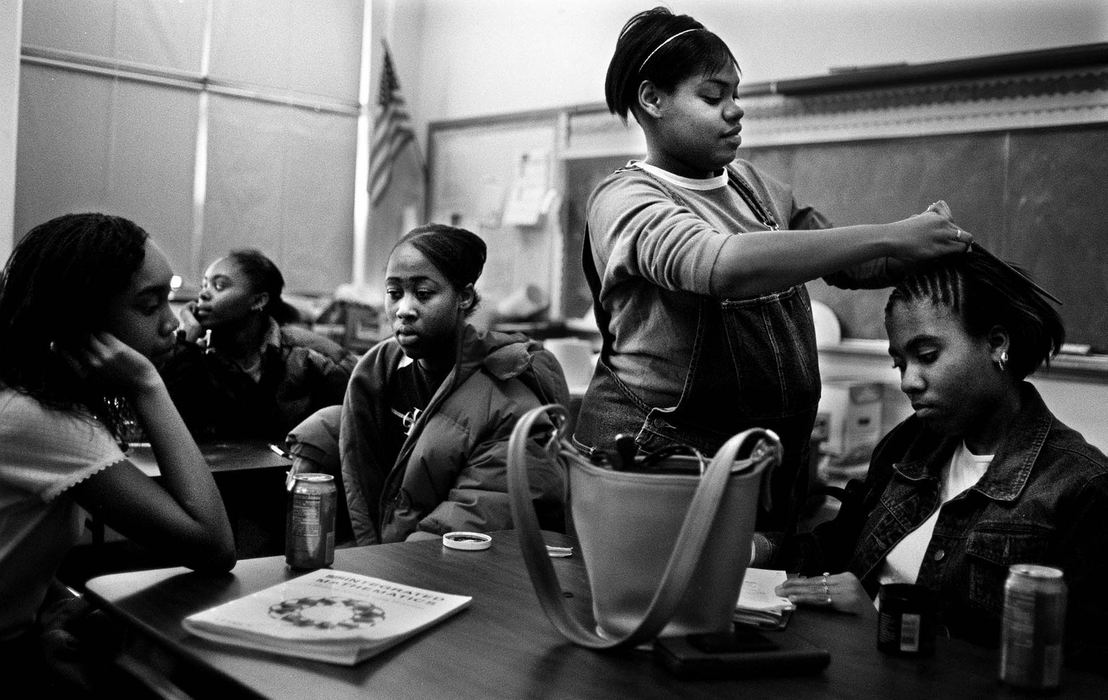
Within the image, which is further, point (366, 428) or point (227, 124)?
point (227, 124)

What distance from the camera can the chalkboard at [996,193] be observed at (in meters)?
3.64

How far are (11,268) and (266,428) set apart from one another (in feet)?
6.13

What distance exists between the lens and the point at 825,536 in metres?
1.71

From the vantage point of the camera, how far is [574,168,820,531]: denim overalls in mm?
1643

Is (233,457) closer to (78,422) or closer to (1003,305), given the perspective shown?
(78,422)

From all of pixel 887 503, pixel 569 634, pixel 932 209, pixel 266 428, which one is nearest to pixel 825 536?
pixel 887 503

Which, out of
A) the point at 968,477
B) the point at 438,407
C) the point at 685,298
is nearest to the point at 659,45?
the point at 685,298

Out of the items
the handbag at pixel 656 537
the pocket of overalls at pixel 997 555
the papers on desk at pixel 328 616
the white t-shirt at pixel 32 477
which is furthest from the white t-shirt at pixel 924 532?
the white t-shirt at pixel 32 477

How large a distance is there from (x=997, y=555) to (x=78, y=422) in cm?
125

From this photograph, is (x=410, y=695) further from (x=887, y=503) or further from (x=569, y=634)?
(x=887, y=503)

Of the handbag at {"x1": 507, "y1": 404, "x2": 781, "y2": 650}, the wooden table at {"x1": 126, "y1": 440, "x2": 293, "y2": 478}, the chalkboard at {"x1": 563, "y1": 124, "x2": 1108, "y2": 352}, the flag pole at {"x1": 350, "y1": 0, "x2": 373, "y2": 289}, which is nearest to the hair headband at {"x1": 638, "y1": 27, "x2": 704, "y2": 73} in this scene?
the handbag at {"x1": 507, "y1": 404, "x2": 781, "y2": 650}

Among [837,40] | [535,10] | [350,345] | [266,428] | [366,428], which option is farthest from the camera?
[535,10]

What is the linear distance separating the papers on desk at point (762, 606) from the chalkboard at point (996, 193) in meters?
2.58

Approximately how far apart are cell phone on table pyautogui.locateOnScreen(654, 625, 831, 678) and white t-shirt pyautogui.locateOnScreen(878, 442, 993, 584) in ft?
1.52
